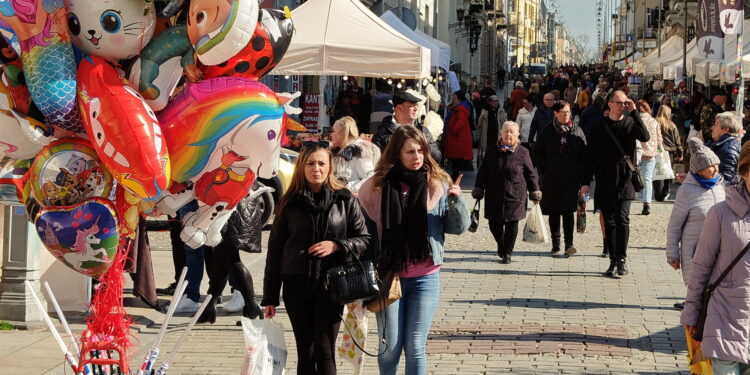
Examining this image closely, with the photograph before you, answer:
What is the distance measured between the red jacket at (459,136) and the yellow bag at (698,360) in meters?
14.7

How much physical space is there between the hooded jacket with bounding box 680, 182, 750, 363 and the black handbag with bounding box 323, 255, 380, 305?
1.85 metres

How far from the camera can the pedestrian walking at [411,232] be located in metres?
7.20

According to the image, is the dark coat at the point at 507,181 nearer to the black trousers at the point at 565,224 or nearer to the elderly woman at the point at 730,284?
the black trousers at the point at 565,224

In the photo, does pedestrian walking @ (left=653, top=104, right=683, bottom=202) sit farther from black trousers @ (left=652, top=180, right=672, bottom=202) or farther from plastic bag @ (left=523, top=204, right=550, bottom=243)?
plastic bag @ (left=523, top=204, right=550, bottom=243)

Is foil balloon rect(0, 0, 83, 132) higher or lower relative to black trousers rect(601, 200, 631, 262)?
higher

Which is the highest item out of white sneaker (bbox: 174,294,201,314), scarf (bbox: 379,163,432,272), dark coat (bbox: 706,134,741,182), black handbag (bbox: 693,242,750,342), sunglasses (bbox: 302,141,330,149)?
sunglasses (bbox: 302,141,330,149)

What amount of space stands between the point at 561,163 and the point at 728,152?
286 centimetres

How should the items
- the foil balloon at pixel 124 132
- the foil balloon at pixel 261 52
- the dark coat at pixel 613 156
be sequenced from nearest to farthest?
the foil balloon at pixel 124 132
the foil balloon at pixel 261 52
the dark coat at pixel 613 156

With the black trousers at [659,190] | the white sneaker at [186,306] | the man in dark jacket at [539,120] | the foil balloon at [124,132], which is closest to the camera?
the foil balloon at [124,132]

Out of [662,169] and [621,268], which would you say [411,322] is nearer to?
[621,268]

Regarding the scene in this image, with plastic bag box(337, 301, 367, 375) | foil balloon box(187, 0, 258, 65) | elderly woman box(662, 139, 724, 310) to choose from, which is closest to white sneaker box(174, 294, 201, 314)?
plastic bag box(337, 301, 367, 375)

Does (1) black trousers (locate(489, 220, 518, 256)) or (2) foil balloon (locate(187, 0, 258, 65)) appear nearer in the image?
(2) foil balloon (locate(187, 0, 258, 65))

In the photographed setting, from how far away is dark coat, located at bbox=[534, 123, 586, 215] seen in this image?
13.4m

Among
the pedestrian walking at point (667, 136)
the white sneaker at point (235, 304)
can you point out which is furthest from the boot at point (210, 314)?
the pedestrian walking at point (667, 136)
